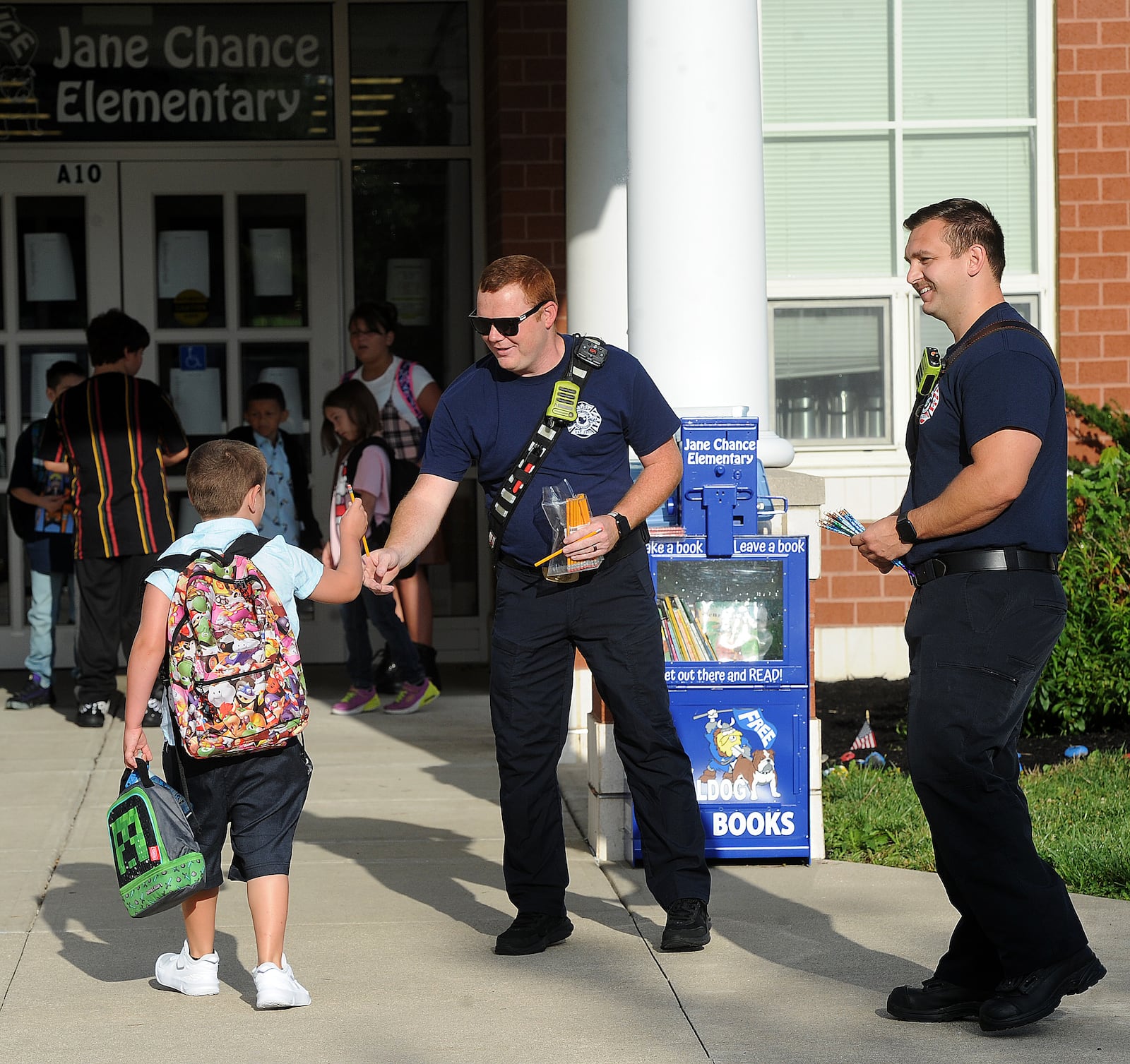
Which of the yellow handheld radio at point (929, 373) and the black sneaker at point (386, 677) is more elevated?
the yellow handheld radio at point (929, 373)

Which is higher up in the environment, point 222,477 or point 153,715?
point 222,477

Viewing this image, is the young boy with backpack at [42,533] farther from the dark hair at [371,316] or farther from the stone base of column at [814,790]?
the stone base of column at [814,790]

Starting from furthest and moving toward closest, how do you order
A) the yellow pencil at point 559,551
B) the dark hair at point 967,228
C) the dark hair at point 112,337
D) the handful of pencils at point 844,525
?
the dark hair at point 112,337, the yellow pencil at point 559,551, the handful of pencils at point 844,525, the dark hair at point 967,228

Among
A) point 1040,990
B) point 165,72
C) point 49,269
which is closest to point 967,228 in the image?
point 1040,990

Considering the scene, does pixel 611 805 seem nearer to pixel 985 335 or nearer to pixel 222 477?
pixel 222 477

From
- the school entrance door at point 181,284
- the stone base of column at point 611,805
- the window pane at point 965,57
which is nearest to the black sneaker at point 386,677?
the school entrance door at point 181,284

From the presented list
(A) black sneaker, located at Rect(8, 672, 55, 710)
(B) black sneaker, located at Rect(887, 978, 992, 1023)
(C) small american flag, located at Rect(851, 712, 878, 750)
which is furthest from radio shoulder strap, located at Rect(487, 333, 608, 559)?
(A) black sneaker, located at Rect(8, 672, 55, 710)

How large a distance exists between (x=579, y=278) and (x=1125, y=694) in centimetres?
313

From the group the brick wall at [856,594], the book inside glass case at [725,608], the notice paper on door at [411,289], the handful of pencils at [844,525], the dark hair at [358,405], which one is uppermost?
the notice paper on door at [411,289]

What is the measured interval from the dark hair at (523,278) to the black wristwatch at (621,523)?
2.03 feet

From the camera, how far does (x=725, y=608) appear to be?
18.3ft

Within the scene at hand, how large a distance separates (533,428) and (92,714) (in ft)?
14.4

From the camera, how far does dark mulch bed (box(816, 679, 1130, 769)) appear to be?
7.20 metres

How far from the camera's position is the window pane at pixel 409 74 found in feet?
32.4
